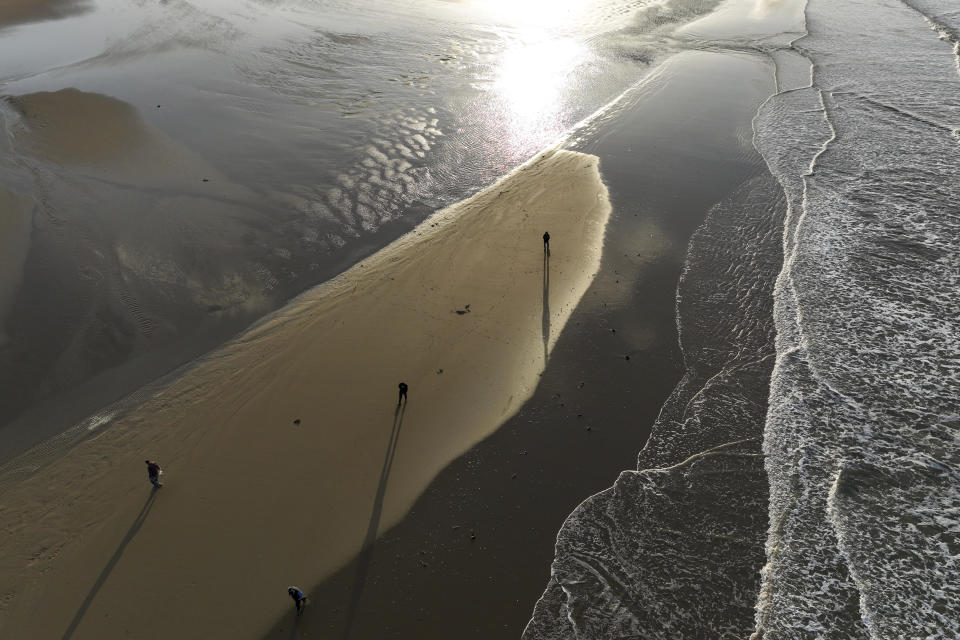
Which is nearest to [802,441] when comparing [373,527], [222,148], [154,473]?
[373,527]

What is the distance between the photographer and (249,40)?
84.1ft

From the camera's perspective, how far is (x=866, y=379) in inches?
403

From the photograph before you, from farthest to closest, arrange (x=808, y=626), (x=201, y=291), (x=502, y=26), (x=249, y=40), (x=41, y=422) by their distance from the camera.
→ (x=502, y=26) → (x=249, y=40) → (x=201, y=291) → (x=41, y=422) → (x=808, y=626)

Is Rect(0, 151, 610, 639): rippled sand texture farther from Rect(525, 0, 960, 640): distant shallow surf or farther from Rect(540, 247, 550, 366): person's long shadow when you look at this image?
Rect(525, 0, 960, 640): distant shallow surf

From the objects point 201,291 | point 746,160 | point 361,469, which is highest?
point 746,160

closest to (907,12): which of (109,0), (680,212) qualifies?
(680,212)

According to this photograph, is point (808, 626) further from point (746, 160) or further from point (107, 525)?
point (746, 160)

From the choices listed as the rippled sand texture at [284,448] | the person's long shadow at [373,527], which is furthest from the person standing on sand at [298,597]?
the person's long shadow at [373,527]

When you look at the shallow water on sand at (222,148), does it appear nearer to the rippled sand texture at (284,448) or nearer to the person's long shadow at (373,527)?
the rippled sand texture at (284,448)

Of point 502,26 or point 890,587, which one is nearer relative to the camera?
point 890,587

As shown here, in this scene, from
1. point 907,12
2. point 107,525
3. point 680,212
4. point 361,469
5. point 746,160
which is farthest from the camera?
point 907,12

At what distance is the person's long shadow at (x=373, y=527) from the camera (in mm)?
7011

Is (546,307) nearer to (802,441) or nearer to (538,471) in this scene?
(538,471)

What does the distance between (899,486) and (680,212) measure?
842cm
